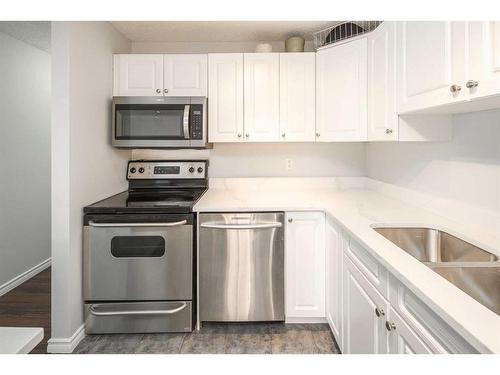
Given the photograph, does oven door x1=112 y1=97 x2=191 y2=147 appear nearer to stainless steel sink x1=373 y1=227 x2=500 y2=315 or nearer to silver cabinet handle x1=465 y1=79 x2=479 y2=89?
stainless steel sink x1=373 y1=227 x2=500 y2=315

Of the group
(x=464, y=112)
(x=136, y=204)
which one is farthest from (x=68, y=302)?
(x=464, y=112)

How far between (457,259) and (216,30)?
2.29 meters

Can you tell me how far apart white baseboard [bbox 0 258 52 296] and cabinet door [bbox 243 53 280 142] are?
2.41 m

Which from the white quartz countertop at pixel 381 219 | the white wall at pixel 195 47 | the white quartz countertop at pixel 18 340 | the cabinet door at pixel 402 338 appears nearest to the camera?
the white quartz countertop at pixel 18 340

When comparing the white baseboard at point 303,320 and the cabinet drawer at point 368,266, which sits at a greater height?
the cabinet drawer at point 368,266

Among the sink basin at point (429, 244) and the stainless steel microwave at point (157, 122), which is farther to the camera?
the stainless steel microwave at point (157, 122)

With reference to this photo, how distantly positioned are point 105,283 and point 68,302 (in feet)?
0.74

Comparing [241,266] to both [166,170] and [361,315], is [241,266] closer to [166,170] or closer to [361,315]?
[361,315]

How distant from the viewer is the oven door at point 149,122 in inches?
100

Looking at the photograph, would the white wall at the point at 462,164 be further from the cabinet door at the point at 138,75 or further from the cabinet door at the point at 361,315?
the cabinet door at the point at 138,75

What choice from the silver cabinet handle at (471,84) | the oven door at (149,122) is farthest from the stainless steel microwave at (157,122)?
the silver cabinet handle at (471,84)

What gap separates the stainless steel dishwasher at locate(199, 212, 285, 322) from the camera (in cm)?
220

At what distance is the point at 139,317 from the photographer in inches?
86.2

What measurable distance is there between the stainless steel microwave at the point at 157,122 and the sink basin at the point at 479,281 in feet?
6.05
